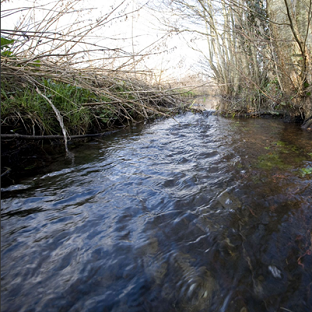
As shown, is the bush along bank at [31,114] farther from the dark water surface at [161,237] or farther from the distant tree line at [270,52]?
the distant tree line at [270,52]

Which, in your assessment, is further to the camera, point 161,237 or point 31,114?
point 31,114

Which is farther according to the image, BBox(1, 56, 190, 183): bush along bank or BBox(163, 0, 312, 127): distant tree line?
BBox(163, 0, 312, 127): distant tree line

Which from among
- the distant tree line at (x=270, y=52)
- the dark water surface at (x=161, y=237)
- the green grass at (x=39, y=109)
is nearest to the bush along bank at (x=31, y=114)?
the green grass at (x=39, y=109)

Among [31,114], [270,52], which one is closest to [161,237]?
[31,114]

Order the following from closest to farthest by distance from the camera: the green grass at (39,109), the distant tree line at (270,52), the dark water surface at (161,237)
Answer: the dark water surface at (161,237)
the green grass at (39,109)
the distant tree line at (270,52)

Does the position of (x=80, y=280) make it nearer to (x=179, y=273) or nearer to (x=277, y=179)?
(x=179, y=273)

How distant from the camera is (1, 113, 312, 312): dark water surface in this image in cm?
104

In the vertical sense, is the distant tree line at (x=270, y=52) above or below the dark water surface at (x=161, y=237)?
above

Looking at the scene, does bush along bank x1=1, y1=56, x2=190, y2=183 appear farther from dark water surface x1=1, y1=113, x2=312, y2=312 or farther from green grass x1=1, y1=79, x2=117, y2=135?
dark water surface x1=1, y1=113, x2=312, y2=312

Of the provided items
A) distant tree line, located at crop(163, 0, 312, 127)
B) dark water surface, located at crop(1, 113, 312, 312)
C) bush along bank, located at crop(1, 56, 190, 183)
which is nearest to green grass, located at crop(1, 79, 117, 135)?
bush along bank, located at crop(1, 56, 190, 183)

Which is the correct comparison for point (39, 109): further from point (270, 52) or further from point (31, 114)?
point (270, 52)

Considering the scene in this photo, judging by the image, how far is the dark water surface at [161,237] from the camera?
1.04 meters

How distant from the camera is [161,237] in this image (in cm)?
141

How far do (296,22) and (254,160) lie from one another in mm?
2829
